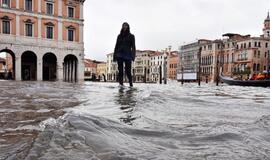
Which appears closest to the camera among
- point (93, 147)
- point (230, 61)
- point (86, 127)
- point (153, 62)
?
point (93, 147)

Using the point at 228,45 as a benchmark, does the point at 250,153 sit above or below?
below

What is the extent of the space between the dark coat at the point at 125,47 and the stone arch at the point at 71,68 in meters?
23.9

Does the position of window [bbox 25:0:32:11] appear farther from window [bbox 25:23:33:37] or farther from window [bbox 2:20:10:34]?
window [bbox 2:20:10:34]

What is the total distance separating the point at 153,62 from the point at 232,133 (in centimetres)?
9031

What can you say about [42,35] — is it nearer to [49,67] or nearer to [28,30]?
[28,30]

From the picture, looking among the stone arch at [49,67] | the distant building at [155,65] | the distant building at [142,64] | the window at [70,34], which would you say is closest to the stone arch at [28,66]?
the stone arch at [49,67]

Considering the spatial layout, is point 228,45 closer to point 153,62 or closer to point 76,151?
point 153,62

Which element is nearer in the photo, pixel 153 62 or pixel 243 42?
pixel 243 42

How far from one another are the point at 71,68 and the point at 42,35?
5977mm

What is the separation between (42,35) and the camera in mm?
28141

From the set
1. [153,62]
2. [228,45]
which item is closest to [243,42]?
[228,45]

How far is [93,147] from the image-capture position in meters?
1.12

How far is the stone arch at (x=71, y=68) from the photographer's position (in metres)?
31.1

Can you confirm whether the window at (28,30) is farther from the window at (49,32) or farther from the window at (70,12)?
the window at (70,12)
